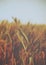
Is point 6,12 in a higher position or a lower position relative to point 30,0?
lower

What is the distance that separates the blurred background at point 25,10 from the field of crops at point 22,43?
75 millimetres

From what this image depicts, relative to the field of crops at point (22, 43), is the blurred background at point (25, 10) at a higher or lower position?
higher

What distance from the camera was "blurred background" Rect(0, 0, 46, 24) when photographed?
183 cm

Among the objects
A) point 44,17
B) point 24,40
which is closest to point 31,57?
point 24,40

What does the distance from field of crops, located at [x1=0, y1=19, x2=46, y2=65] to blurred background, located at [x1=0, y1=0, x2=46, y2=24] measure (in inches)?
Result: 3.0

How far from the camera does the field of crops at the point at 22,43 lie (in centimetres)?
171

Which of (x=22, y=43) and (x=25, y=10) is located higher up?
(x=25, y=10)

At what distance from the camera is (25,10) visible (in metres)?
1.86

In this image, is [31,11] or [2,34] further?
[31,11]

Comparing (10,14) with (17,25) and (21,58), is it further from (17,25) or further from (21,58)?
(21,58)

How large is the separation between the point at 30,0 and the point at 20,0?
14 cm

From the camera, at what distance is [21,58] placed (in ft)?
5.64

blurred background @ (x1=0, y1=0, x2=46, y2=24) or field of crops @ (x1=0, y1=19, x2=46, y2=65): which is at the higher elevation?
blurred background @ (x1=0, y1=0, x2=46, y2=24)

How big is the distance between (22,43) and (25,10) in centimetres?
47
